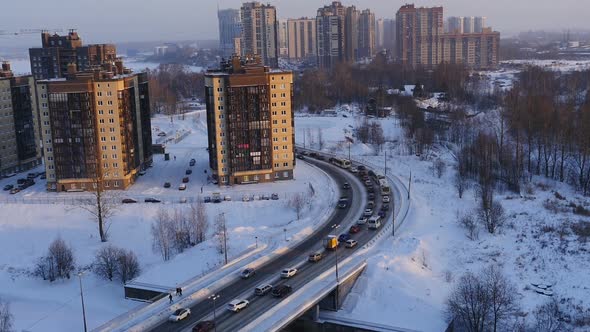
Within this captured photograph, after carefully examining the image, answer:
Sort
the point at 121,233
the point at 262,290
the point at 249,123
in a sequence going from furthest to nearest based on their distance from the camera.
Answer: the point at 249,123 → the point at 121,233 → the point at 262,290

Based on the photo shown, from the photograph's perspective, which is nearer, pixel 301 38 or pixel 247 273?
pixel 247 273

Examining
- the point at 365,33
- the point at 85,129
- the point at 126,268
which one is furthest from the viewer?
the point at 365,33

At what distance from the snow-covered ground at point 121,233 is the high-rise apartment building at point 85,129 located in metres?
1.32

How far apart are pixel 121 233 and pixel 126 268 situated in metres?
6.04

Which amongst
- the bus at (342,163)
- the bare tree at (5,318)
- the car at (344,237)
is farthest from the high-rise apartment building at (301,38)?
the bare tree at (5,318)

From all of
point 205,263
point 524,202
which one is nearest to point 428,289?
point 205,263

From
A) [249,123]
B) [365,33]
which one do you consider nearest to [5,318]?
[249,123]

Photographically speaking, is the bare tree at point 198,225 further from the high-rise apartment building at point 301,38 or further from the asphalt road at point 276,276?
the high-rise apartment building at point 301,38

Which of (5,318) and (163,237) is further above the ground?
(163,237)

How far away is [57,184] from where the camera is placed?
35625 mm

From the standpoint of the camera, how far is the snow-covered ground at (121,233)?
2272 centimetres

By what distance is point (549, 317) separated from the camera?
65.6 ft

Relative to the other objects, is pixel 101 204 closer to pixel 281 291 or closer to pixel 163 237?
pixel 163 237

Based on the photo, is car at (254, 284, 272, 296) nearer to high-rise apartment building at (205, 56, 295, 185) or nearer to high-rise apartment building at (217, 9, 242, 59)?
high-rise apartment building at (205, 56, 295, 185)
